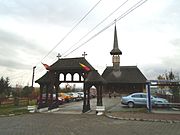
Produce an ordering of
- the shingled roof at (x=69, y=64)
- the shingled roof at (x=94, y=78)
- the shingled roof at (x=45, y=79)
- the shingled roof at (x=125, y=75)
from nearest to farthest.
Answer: the shingled roof at (x=94, y=78) < the shingled roof at (x=69, y=64) < the shingled roof at (x=45, y=79) < the shingled roof at (x=125, y=75)

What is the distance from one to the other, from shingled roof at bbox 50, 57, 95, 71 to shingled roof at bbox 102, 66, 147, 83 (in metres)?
28.0

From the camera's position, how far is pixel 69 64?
73.4 ft

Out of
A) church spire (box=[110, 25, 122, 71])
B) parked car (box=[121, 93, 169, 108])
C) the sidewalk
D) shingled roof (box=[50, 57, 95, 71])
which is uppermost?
church spire (box=[110, 25, 122, 71])

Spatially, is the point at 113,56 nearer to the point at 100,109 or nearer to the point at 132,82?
the point at 132,82

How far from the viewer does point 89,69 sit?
70.5ft

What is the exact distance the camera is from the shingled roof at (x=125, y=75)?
163ft

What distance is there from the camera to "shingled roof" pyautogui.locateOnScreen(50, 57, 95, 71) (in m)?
21.8

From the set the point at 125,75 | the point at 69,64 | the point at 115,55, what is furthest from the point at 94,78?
the point at 115,55

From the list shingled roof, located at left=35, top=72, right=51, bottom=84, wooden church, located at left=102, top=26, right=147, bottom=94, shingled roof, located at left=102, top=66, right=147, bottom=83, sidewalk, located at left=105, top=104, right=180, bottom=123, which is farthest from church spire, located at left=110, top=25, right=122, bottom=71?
sidewalk, located at left=105, top=104, right=180, bottom=123

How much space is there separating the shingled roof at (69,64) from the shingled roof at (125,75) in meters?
28.0

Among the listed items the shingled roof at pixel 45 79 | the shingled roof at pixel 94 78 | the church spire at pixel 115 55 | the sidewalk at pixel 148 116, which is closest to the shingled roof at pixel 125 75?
the church spire at pixel 115 55

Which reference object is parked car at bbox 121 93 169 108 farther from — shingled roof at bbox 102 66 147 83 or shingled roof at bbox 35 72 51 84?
shingled roof at bbox 102 66 147 83

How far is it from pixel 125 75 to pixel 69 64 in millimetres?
30701

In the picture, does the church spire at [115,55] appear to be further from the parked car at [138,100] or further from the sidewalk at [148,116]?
the sidewalk at [148,116]
